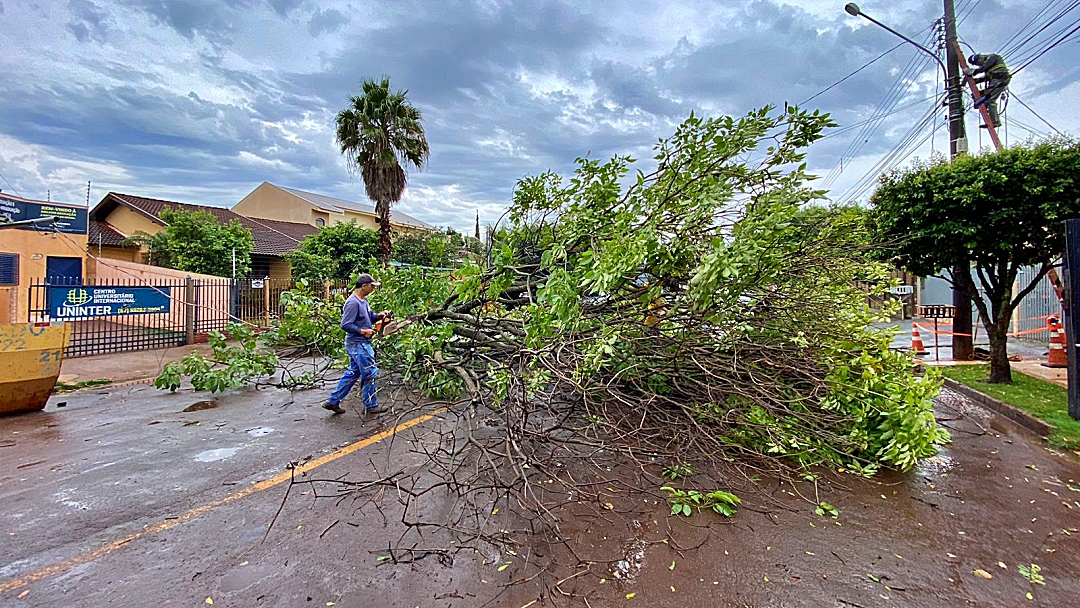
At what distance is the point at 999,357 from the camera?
787cm

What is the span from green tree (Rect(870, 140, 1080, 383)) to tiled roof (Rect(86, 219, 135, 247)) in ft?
81.8

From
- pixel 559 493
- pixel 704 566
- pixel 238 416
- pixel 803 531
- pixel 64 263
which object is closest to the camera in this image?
pixel 704 566

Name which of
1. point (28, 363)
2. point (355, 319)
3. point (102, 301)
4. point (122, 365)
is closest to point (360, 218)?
point (102, 301)

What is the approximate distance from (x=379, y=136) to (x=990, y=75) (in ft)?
49.2

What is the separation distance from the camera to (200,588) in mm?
2709

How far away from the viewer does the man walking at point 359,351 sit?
6129 mm

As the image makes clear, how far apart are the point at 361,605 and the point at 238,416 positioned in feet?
14.4

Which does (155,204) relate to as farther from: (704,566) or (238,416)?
(704,566)

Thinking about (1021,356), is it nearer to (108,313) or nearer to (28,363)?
(28,363)

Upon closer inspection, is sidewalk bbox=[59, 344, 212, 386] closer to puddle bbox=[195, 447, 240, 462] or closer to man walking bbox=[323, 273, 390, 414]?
man walking bbox=[323, 273, 390, 414]

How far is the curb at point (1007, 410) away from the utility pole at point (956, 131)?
2.66 metres

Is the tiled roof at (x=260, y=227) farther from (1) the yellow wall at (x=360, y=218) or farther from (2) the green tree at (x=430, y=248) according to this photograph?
(2) the green tree at (x=430, y=248)

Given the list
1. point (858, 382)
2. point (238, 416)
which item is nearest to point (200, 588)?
point (238, 416)

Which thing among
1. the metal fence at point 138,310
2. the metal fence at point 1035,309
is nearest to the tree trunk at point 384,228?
the metal fence at point 138,310
